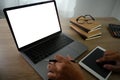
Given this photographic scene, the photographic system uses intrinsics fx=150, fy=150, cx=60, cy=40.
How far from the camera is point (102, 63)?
32.4 inches

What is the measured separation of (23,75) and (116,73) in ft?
1.61

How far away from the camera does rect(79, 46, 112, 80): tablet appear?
77cm

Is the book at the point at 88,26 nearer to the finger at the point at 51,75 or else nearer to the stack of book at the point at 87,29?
the stack of book at the point at 87,29

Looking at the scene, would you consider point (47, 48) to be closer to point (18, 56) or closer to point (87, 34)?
point (18, 56)

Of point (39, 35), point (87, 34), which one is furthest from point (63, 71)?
point (87, 34)

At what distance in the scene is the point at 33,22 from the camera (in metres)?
0.89

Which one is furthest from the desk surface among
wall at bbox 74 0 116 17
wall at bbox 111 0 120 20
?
wall at bbox 111 0 120 20

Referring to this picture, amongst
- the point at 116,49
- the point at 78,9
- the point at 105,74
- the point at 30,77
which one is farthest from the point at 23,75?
the point at 78,9

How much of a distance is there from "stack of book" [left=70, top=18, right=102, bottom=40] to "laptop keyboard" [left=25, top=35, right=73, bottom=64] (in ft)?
0.43

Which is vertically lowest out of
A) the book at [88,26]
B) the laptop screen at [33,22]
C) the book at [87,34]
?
the book at [87,34]

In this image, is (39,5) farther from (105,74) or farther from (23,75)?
(105,74)

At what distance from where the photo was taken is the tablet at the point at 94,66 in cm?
77

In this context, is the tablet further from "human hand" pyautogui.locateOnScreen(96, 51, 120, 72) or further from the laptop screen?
the laptop screen

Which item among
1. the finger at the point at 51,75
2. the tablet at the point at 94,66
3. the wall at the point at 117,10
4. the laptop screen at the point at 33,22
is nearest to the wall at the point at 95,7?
the wall at the point at 117,10
